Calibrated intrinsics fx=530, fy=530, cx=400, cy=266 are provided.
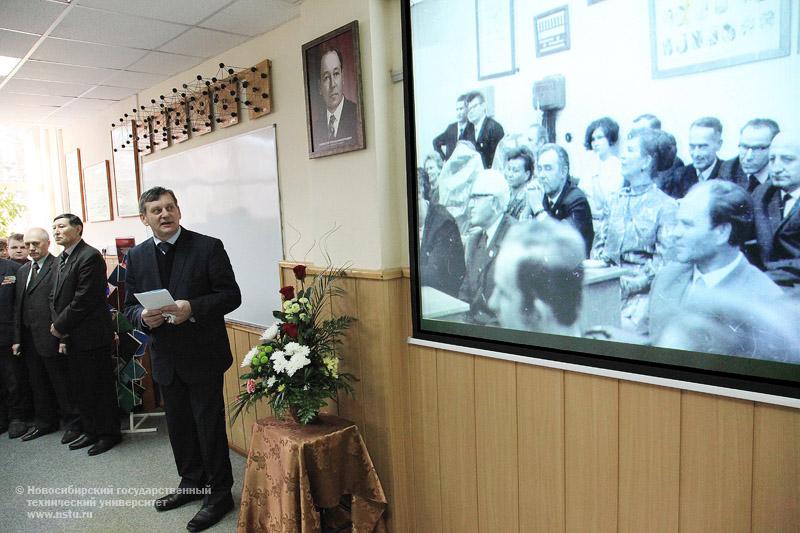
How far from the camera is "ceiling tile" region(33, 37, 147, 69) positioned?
3160mm

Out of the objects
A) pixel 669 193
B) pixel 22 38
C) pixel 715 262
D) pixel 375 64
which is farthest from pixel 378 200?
pixel 22 38

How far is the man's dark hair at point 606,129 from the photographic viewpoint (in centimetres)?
162

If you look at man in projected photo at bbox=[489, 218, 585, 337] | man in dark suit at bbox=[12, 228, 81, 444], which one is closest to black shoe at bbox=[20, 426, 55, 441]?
man in dark suit at bbox=[12, 228, 81, 444]

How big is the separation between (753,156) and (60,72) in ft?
13.7

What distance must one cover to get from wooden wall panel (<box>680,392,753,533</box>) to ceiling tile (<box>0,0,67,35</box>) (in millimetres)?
3246

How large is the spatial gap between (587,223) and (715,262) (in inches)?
15.2

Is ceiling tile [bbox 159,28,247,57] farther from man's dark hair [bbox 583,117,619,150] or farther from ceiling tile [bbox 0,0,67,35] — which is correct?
man's dark hair [bbox 583,117,619,150]

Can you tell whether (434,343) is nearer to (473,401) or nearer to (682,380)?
(473,401)

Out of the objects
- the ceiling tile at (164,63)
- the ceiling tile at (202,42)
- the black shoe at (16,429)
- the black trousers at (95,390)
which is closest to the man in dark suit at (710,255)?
the ceiling tile at (202,42)

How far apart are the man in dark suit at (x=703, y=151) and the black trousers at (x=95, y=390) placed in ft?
12.4

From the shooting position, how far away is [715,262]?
147 cm

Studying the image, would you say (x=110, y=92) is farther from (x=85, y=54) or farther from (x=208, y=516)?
(x=208, y=516)

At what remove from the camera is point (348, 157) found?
7.98 feet

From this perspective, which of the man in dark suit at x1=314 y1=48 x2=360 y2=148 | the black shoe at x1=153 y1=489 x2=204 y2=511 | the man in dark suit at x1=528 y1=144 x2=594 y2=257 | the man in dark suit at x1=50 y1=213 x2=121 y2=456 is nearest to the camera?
the man in dark suit at x1=528 y1=144 x2=594 y2=257
